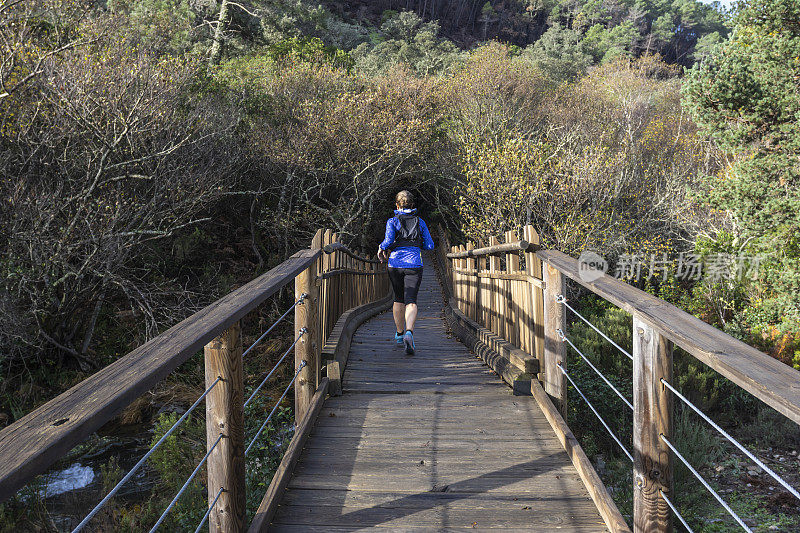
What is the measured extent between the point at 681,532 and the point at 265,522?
5.04 m

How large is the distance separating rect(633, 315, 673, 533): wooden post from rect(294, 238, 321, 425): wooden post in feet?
7.52

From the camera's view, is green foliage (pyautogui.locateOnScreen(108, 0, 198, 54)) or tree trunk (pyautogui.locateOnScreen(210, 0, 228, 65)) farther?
tree trunk (pyautogui.locateOnScreen(210, 0, 228, 65))

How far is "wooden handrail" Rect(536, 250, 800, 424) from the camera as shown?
126cm

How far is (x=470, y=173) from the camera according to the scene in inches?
645

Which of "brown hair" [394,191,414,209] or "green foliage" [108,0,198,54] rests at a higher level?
"green foliage" [108,0,198,54]

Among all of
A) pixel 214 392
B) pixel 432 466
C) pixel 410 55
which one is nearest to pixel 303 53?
pixel 410 55

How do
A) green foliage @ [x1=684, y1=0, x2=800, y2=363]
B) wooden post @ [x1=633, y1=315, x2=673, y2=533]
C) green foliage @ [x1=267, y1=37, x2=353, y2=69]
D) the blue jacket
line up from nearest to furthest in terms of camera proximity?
wooden post @ [x1=633, y1=315, x2=673, y2=533]
the blue jacket
green foliage @ [x1=684, y1=0, x2=800, y2=363]
green foliage @ [x1=267, y1=37, x2=353, y2=69]

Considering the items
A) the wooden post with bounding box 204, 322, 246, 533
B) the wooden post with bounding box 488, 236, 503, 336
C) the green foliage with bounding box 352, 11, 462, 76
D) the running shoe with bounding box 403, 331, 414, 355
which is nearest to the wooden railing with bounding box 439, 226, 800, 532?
the wooden post with bounding box 488, 236, 503, 336

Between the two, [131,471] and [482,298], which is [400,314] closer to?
[482,298]

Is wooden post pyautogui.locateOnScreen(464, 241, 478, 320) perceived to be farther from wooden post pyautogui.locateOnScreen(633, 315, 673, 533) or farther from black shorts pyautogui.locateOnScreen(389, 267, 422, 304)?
wooden post pyautogui.locateOnScreen(633, 315, 673, 533)

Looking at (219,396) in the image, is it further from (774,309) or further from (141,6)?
(141,6)

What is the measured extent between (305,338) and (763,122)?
31.9 ft

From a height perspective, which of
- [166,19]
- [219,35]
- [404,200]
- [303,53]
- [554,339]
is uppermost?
[219,35]

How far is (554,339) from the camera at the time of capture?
3934 millimetres
